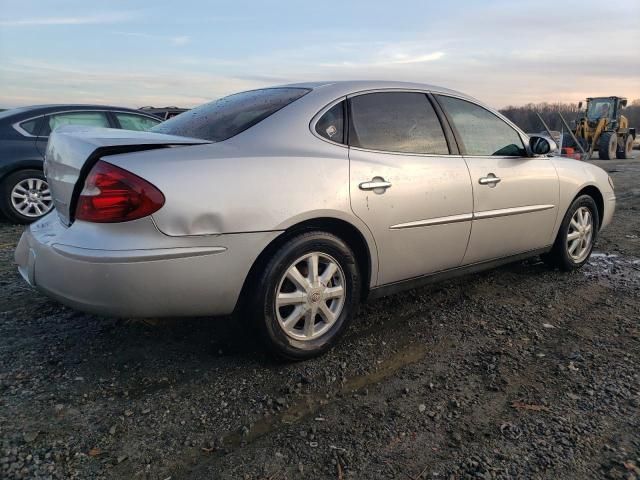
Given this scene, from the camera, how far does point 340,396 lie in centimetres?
250

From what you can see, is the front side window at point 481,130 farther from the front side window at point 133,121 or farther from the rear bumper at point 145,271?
the front side window at point 133,121

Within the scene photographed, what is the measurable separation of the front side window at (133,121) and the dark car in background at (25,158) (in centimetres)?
69

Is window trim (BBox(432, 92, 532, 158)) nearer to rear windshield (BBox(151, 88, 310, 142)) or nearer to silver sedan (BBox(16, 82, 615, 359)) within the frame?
silver sedan (BBox(16, 82, 615, 359))

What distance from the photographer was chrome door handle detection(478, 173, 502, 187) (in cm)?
350

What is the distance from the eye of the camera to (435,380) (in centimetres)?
266

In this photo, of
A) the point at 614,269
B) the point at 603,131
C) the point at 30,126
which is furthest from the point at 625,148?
the point at 30,126

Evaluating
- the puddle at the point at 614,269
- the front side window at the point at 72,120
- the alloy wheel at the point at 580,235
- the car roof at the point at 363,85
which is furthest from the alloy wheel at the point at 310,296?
the front side window at the point at 72,120

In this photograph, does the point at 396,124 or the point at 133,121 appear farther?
the point at 133,121

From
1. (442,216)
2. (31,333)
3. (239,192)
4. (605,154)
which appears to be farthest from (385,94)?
(605,154)

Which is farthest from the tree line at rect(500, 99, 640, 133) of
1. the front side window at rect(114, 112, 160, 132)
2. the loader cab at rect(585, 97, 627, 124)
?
the front side window at rect(114, 112, 160, 132)

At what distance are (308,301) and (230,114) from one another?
3.98 ft

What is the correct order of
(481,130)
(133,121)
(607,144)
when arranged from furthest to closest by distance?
(607,144)
(133,121)
(481,130)

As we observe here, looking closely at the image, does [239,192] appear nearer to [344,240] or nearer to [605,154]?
[344,240]

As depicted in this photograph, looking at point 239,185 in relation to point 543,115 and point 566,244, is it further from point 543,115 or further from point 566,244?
point 543,115
